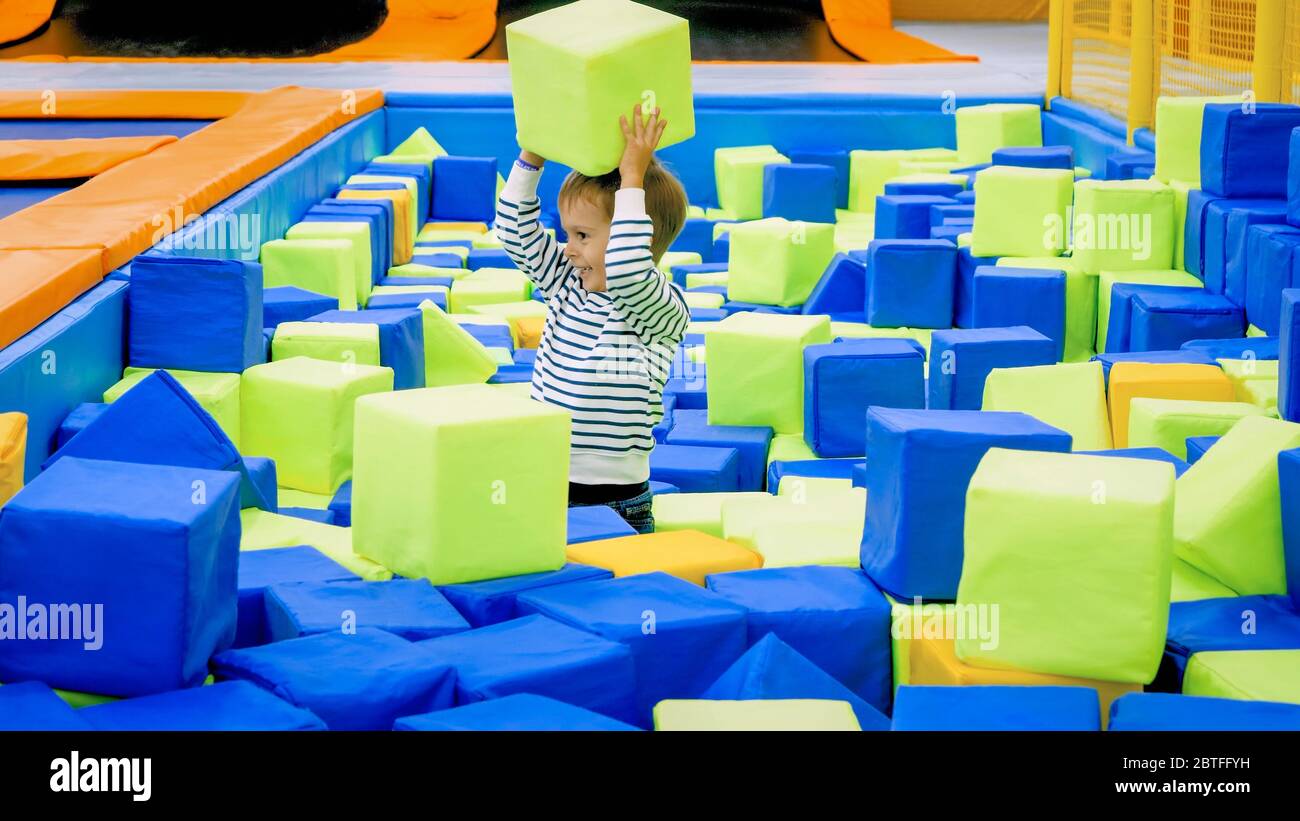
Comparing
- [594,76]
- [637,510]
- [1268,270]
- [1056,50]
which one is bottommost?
[637,510]

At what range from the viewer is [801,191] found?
5.99 m

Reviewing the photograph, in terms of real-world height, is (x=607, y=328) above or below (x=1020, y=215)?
above

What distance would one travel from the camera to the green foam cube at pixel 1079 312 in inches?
164

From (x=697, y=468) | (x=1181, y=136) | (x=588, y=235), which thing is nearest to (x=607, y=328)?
(x=588, y=235)

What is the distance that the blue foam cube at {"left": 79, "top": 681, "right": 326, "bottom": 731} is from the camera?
1.51 metres

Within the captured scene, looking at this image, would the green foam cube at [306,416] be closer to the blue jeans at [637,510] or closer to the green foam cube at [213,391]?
the green foam cube at [213,391]

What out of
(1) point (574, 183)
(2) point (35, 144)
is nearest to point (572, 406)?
(1) point (574, 183)

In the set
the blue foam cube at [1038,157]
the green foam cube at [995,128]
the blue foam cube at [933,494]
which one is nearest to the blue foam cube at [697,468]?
the blue foam cube at [933,494]

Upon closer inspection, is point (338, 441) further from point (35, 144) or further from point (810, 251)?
point (35, 144)

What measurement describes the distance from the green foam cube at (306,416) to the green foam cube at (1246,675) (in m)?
1.62

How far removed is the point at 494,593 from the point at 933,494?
0.59m

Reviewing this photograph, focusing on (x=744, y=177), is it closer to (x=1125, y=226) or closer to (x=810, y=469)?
(x=1125, y=226)
